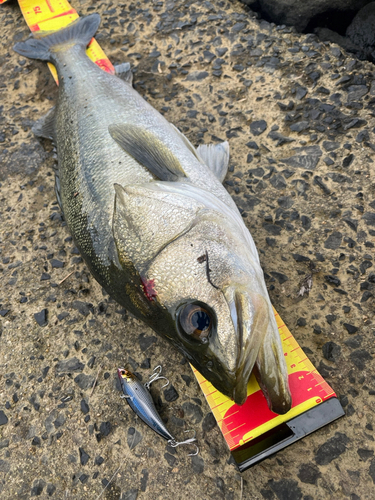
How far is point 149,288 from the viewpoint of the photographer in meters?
2.07

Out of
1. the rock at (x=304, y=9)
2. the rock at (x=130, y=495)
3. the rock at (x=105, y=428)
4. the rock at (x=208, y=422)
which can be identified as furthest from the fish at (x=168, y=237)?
the rock at (x=304, y=9)

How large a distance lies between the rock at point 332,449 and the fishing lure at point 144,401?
2.47ft

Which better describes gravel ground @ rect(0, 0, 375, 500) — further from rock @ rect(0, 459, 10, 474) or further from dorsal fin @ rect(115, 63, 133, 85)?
dorsal fin @ rect(115, 63, 133, 85)

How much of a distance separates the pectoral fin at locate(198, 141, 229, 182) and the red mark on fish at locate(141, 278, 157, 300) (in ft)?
4.50

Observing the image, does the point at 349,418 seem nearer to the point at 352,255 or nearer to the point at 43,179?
the point at 352,255

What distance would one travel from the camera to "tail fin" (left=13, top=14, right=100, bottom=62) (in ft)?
13.2

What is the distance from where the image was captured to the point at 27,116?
4215 mm

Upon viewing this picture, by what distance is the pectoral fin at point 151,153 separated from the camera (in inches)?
101

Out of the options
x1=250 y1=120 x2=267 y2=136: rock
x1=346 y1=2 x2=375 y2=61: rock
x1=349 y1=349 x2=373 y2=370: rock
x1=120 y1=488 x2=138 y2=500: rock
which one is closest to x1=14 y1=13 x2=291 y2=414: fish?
x1=250 y1=120 x2=267 y2=136: rock

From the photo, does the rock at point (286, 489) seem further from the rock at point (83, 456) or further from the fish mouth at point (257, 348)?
the rock at point (83, 456)

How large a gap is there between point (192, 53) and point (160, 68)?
400mm

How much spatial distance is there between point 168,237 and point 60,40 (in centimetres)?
328

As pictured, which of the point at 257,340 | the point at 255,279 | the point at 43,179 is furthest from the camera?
the point at 43,179

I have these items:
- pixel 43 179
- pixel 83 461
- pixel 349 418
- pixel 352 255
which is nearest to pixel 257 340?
pixel 349 418
